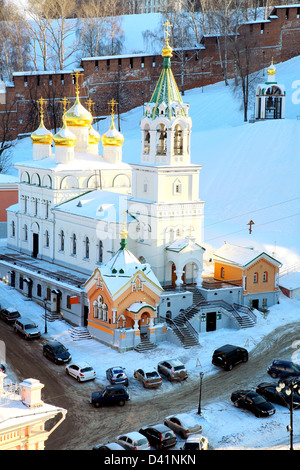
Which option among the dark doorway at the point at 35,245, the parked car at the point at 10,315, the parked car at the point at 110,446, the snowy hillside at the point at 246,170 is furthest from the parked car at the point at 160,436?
the dark doorway at the point at 35,245

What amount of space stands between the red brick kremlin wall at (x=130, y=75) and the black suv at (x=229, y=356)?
1276 inches

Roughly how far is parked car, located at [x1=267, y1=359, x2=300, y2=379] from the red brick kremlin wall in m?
33.7

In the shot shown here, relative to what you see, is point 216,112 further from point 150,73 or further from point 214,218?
point 214,218

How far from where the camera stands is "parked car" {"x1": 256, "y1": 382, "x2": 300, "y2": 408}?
861 inches

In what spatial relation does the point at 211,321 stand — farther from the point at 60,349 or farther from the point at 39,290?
the point at 39,290

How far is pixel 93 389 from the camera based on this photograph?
22.9 meters

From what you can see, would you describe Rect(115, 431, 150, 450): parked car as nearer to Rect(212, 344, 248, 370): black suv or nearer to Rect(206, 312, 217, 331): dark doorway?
Rect(212, 344, 248, 370): black suv

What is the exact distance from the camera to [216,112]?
50.5 metres

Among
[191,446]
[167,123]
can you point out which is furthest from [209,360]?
[167,123]

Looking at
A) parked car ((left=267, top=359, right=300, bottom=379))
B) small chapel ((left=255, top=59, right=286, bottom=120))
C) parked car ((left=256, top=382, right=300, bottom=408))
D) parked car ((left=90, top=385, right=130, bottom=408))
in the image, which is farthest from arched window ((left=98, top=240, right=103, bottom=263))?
small chapel ((left=255, top=59, right=286, bottom=120))

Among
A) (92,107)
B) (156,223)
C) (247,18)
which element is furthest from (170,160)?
(247,18)

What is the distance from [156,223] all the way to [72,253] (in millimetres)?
4678

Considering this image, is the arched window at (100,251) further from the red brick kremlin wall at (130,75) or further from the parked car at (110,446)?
the red brick kremlin wall at (130,75)
